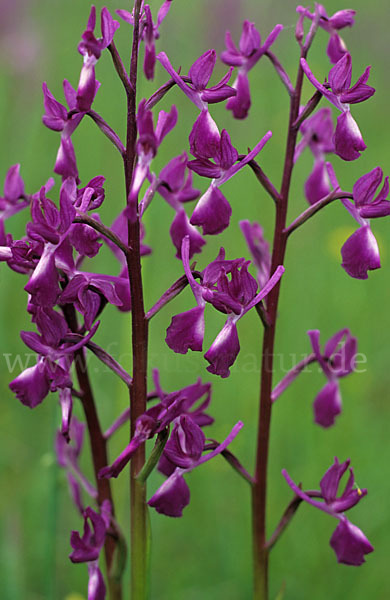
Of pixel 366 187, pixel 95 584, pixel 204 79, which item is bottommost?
pixel 95 584

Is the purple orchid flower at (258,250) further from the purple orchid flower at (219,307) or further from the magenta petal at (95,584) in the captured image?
the magenta petal at (95,584)

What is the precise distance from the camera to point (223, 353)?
1.51m

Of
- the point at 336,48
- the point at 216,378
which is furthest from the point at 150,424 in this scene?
the point at 216,378

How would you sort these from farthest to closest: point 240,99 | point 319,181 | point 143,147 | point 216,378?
point 216,378 → point 319,181 → point 240,99 → point 143,147

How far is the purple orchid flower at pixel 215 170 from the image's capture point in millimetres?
1521

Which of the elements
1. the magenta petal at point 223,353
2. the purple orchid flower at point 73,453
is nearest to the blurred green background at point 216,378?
the purple orchid flower at point 73,453

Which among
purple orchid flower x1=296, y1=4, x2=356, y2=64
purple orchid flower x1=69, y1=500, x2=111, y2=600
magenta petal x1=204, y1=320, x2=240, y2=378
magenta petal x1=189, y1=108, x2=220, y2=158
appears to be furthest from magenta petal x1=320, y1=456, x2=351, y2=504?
purple orchid flower x1=296, y1=4, x2=356, y2=64

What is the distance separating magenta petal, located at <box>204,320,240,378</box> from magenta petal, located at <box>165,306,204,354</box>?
31mm

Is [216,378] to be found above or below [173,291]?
below

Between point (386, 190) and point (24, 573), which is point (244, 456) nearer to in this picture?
point (24, 573)

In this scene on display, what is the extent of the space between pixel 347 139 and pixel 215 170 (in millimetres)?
277

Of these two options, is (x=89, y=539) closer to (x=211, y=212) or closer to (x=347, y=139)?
(x=211, y=212)

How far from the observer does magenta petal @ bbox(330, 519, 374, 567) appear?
1696 millimetres

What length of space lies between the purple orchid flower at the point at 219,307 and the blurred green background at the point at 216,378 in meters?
0.54
